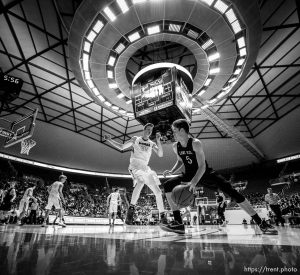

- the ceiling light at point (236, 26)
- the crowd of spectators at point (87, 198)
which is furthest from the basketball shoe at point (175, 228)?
the crowd of spectators at point (87, 198)

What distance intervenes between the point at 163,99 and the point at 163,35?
333 cm

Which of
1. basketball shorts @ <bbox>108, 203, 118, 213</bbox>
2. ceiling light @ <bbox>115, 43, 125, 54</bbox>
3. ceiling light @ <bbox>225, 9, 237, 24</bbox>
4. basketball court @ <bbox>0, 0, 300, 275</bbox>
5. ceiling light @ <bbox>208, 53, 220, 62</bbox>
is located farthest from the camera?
ceiling light @ <bbox>208, 53, 220, 62</bbox>

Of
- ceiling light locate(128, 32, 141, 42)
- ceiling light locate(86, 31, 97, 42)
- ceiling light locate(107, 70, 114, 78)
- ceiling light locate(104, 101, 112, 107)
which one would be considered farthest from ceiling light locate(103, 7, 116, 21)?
ceiling light locate(104, 101, 112, 107)

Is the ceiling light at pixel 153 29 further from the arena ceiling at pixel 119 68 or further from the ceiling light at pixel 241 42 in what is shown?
the ceiling light at pixel 241 42

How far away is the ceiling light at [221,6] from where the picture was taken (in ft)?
27.7

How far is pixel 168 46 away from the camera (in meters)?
14.7

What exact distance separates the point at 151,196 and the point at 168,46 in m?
21.7

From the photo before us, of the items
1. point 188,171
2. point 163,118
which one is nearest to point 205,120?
point 163,118

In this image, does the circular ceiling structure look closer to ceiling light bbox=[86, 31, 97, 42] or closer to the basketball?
ceiling light bbox=[86, 31, 97, 42]

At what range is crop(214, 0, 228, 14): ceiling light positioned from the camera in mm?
8430

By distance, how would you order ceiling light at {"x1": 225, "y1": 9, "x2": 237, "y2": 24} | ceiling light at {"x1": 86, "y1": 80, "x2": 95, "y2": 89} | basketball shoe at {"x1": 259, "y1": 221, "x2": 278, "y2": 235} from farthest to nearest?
ceiling light at {"x1": 86, "y1": 80, "x2": 95, "y2": 89}
ceiling light at {"x1": 225, "y1": 9, "x2": 237, "y2": 24}
basketball shoe at {"x1": 259, "y1": 221, "x2": 278, "y2": 235}

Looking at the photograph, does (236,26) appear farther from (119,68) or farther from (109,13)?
(119,68)

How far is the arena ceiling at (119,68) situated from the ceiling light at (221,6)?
136 centimetres

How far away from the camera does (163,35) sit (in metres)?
10.3
